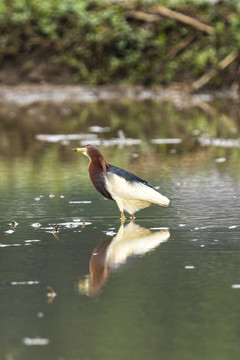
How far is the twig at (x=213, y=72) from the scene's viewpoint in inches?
1039

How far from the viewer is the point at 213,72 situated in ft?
86.6

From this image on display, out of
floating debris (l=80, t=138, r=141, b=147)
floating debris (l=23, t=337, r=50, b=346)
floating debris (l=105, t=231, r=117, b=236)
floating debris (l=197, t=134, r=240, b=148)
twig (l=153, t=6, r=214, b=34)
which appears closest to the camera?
floating debris (l=23, t=337, r=50, b=346)

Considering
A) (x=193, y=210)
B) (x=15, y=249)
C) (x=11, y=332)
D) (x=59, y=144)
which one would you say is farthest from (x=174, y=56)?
(x=11, y=332)

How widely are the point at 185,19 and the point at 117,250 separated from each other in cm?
2093

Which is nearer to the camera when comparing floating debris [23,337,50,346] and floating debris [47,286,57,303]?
floating debris [23,337,50,346]

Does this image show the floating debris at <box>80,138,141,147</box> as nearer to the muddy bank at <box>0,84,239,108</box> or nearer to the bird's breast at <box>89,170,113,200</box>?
the bird's breast at <box>89,170,113,200</box>

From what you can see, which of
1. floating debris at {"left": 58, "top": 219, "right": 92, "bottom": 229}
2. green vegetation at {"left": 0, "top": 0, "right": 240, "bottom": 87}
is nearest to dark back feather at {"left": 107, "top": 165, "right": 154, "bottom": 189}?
floating debris at {"left": 58, "top": 219, "right": 92, "bottom": 229}

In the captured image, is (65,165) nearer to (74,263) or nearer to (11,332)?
(74,263)

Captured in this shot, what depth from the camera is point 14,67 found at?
28.1 meters

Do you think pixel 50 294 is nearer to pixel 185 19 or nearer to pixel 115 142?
pixel 115 142

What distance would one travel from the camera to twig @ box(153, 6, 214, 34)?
27406 mm

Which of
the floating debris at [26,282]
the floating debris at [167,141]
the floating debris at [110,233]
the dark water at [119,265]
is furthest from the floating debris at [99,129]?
the floating debris at [26,282]

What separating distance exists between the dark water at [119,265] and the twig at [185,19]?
14.6m

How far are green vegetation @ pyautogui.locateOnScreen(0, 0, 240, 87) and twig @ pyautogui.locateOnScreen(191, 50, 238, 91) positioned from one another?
1.82 ft
